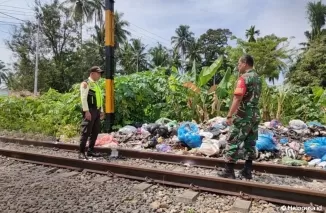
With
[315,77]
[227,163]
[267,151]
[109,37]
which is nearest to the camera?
[227,163]

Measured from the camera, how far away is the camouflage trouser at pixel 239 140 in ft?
15.0

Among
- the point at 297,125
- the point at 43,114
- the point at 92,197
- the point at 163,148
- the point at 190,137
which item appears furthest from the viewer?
the point at 43,114

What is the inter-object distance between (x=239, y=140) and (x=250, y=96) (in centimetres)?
71

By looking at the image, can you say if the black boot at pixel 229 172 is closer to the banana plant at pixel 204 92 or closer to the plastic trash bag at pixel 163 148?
the plastic trash bag at pixel 163 148

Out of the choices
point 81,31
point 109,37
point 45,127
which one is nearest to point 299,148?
point 109,37

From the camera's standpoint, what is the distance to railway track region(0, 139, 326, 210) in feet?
11.6

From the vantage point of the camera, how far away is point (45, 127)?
9.87 m

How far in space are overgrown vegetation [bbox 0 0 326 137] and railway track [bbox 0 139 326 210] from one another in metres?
3.99

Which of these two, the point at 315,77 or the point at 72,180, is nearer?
the point at 72,180

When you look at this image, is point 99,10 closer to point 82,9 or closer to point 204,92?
Answer: point 82,9

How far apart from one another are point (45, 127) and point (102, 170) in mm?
5614

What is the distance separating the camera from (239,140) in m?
4.58

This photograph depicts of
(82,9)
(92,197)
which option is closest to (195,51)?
(82,9)

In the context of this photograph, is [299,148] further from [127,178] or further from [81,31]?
[81,31]
